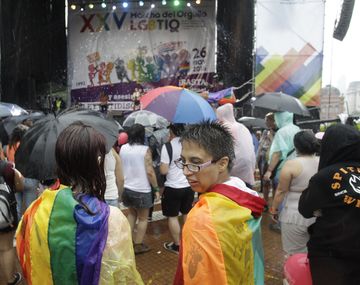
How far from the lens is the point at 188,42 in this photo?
1312 cm

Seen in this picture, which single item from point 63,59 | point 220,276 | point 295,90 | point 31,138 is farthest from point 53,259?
point 63,59

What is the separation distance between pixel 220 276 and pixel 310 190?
1144 mm

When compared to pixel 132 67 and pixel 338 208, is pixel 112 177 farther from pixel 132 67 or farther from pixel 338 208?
pixel 132 67

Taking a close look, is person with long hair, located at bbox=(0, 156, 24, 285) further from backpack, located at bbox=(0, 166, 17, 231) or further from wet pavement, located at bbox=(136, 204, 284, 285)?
wet pavement, located at bbox=(136, 204, 284, 285)

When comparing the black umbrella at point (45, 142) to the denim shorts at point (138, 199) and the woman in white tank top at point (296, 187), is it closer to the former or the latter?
the woman in white tank top at point (296, 187)

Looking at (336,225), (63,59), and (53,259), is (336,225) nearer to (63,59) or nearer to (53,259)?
(53,259)

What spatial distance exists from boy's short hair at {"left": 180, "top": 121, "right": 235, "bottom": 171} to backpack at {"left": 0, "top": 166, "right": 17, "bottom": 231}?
176cm

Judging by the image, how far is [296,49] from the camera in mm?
9938

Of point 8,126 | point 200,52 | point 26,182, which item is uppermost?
point 200,52

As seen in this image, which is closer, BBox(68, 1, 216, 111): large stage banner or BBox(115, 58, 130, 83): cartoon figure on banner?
BBox(68, 1, 216, 111): large stage banner

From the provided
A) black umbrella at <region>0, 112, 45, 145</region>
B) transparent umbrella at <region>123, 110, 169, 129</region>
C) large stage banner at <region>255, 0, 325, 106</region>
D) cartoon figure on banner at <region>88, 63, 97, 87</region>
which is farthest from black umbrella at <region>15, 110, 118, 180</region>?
cartoon figure on banner at <region>88, 63, 97, 87</region>

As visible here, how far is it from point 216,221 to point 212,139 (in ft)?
1.20

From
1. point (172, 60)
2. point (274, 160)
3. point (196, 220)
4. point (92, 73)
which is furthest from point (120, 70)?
point (196, 220)

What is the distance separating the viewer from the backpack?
8.87 feet
